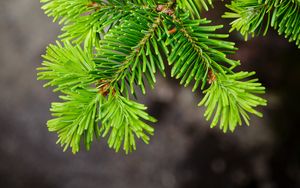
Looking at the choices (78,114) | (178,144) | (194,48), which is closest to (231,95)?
(194,48)

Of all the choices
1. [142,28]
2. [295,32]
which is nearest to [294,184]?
[295,32]

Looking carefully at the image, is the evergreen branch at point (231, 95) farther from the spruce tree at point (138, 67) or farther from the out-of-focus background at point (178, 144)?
the out-of-focus background at point (178, 144)

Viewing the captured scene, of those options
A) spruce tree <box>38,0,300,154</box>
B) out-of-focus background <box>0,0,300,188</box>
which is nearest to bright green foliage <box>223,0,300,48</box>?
spruce tree <box>38,0,300,154</box>

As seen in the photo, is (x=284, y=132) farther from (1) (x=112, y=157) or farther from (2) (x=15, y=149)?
(2) (x=15, y=149)

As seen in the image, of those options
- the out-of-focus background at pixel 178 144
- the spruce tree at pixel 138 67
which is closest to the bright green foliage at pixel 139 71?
the spruce tree at pixel 138 67

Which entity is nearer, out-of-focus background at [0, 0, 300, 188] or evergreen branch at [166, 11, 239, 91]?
evergreen branch at [166, 11, 239, 91]

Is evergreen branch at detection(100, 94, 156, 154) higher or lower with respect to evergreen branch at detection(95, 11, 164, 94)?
lower

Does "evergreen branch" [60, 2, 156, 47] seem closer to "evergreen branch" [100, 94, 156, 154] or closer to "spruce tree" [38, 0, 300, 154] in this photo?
"spruce tree" [38, 0, 300, 154]
